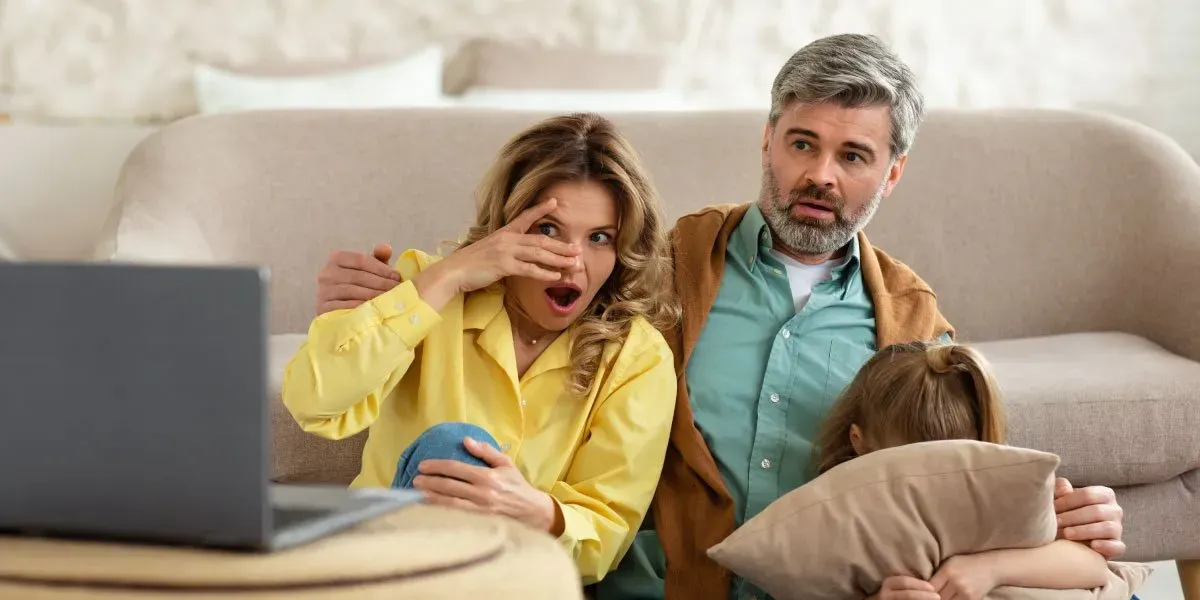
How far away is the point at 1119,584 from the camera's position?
5.21 ft

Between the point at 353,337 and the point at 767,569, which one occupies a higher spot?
the point at 353,337

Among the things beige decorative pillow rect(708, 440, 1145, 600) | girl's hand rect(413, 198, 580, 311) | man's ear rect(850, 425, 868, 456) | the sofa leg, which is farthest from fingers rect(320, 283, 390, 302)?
the sofa leg

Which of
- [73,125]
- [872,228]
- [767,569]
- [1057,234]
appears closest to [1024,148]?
[1057,234]

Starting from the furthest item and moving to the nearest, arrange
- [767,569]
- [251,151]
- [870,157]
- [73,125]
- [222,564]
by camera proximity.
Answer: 1. [73,125]
2. [251,151]
3. [870,157]
4. [767,569]
5. [222,564]

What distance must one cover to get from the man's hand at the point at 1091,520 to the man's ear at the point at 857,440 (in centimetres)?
26

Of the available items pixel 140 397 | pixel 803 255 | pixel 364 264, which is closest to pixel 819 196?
pixel 803 255

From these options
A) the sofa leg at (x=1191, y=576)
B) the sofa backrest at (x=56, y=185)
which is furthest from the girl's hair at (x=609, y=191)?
the sofa backrest at (x=56, y=185)

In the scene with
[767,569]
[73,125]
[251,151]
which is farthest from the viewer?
[73,125]

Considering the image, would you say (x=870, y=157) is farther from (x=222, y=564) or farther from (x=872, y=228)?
(x=222, y=564)

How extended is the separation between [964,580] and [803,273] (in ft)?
2.14

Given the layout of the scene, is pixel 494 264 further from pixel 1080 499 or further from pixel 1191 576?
pixel 1191 576

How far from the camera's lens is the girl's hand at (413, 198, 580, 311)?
1588mm

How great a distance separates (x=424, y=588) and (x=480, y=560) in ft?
0.20

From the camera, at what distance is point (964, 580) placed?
146 cm
